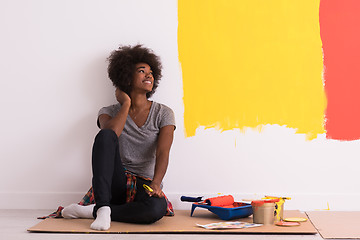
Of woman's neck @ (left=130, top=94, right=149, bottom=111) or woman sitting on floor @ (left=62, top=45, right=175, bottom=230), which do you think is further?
woman's neck @ (left=130, top=94, right=149, bottom=111)

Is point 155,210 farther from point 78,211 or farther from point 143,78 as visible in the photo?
point 143,78

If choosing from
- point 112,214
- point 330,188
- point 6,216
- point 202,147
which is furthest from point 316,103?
point 6,216

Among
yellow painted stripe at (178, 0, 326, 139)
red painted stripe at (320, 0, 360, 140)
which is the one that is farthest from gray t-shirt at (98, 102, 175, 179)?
red painted stripe at (320, 0, 360, 140)

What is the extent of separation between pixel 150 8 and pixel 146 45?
20 cm

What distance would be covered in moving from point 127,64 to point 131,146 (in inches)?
16.4

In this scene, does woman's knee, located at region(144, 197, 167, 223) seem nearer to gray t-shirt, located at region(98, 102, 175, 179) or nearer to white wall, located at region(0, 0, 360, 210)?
gray t-shirt, located at region(98, 102, 175, 179)

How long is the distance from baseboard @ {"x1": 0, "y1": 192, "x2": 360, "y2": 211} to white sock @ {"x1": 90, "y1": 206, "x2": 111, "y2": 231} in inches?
25.1

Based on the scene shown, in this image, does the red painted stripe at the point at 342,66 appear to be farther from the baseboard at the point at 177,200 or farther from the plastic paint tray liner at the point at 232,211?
the plastic paint tray liner at the point at 232,211

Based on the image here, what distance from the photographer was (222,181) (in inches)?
99.9

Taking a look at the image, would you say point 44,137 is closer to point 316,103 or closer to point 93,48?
point 93,48

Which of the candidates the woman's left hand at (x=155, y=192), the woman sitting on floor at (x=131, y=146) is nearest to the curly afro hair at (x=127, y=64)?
the woman sitting on floor at (x=131, y=146)

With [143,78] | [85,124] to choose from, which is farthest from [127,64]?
[85,124]

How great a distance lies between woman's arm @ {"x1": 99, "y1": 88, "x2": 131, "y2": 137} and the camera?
2.24 m

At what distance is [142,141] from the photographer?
7.73ft
